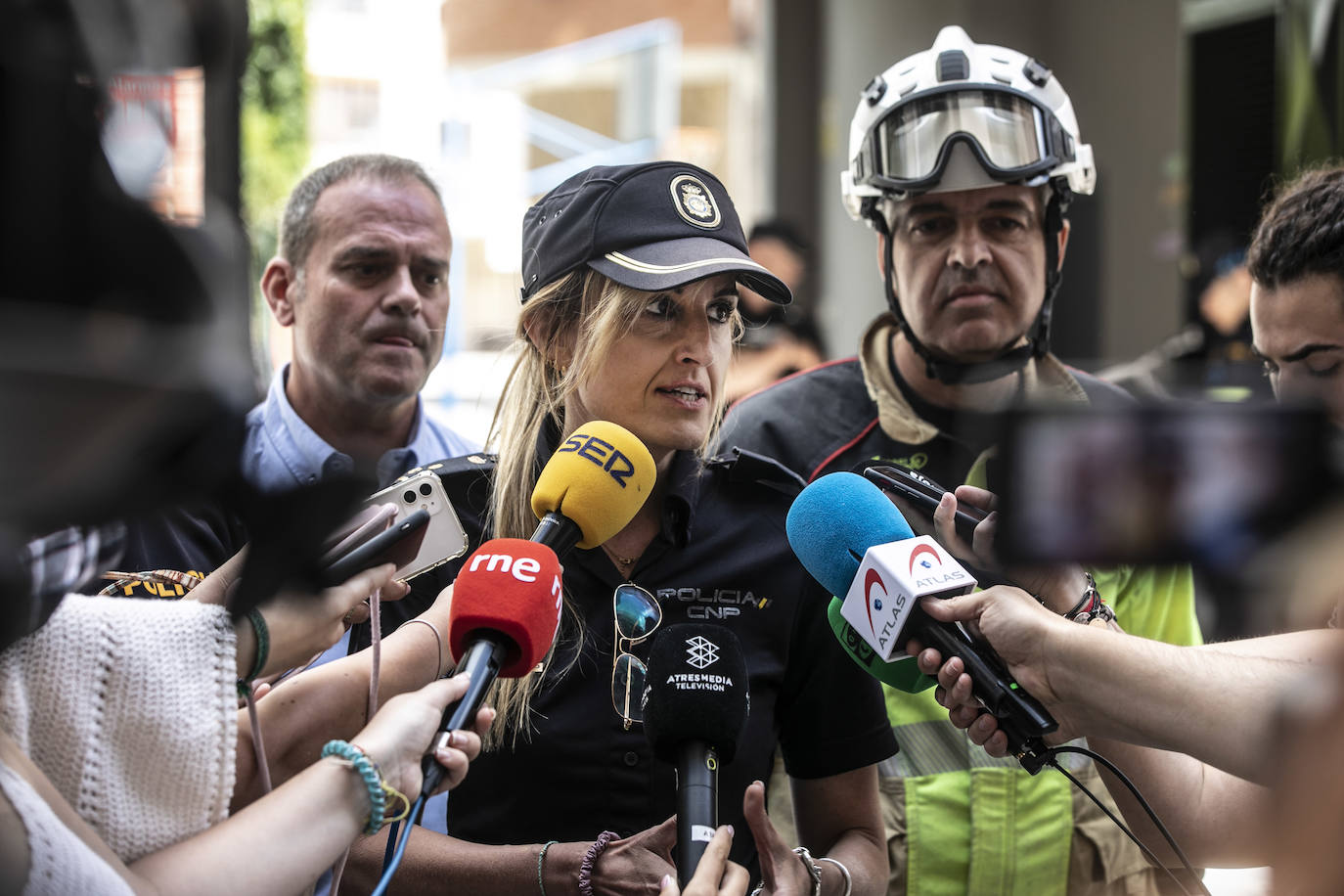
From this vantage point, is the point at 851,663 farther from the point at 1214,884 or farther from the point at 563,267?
the point at 1214,884

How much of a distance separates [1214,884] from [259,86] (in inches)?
329

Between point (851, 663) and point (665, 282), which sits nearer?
point (665, 282)

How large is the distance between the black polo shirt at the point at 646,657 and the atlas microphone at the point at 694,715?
29 cm

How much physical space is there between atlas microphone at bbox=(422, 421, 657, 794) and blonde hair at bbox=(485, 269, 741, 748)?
9.7 inches

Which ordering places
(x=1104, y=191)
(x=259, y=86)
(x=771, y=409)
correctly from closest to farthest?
1. (x=771, y=409)
2. (x=1104, y=191)
3. (x=259, y=86)

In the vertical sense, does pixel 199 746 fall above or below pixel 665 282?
below

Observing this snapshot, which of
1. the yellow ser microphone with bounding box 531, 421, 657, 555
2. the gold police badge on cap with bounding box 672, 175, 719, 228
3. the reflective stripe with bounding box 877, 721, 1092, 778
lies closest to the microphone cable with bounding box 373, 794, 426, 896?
the yellow ser microphone with bounding box 531, 421, 657, 555

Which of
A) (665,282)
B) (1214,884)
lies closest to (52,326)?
(665,282)

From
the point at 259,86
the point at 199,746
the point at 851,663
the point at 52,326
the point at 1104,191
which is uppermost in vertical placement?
the point at 259,86

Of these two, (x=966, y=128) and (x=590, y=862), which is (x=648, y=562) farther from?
(x=966, y=128)

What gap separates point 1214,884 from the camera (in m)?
2.38

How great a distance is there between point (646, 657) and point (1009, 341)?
1.23 metres

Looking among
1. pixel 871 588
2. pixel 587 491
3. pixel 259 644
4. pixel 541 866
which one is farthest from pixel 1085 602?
pixel 259 644

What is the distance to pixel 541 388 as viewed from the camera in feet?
7.05
